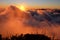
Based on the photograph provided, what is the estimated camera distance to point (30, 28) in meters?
3.05

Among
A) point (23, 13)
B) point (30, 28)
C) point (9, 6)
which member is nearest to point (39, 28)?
point (30, 28)

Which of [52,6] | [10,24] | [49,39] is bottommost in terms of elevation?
[49,39]

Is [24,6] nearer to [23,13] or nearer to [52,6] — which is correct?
[23,13]

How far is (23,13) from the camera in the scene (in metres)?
3.10

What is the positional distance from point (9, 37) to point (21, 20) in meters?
0.31

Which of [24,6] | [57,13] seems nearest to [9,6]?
[24,6]

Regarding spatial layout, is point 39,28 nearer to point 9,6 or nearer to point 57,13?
point 57,13

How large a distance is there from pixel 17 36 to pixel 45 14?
1.75 ft

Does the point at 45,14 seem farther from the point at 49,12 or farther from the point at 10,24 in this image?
the point at 10,24

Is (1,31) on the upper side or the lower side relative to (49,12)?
lower

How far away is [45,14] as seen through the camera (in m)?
3.08

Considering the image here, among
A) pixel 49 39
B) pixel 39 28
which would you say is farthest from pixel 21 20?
pixel 49 39

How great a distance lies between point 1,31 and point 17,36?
0.88 ft

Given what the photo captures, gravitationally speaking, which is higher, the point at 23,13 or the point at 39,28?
the point at 23,13
